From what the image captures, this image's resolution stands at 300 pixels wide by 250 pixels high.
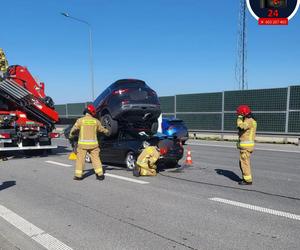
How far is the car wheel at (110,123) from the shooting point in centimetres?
1091

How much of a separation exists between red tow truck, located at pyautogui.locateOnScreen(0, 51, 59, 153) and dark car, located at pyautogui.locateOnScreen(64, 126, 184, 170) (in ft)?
10.8

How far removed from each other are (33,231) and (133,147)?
540 cm

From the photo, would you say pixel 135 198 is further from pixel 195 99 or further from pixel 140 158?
pixel 195 99

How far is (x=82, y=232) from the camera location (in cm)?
491

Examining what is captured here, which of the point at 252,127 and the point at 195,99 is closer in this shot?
the point at 252,127

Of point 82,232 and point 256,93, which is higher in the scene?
point 256,93

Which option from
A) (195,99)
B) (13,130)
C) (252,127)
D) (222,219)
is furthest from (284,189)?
(195,99)

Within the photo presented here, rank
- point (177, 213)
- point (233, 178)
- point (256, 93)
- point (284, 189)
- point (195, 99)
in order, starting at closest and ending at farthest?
point (177, 213), point (284, 189), point (233, 178), point (256, 93), point (195, 99)

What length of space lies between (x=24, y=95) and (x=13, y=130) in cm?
139

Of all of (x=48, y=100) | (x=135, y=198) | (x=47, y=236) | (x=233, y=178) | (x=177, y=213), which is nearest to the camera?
(x=47, y=236)

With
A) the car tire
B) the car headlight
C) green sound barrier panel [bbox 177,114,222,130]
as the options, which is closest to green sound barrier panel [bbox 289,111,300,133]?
green sound barrier panel [bbox 177,114,222,130]

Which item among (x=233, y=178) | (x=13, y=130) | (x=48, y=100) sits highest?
(x=48, y=100)

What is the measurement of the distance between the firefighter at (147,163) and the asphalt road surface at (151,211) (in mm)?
240

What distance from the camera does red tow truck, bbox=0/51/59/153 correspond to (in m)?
12.6
